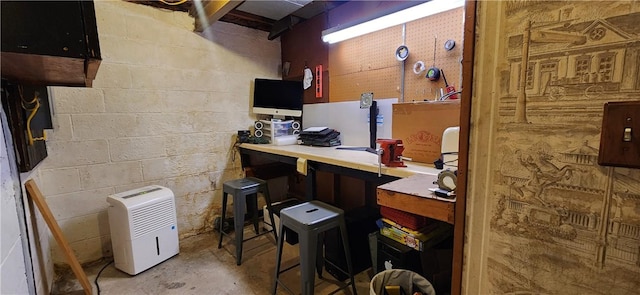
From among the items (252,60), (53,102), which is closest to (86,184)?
(53,102)

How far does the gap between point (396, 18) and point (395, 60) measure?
18.2 inches

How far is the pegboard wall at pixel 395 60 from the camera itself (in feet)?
6.05

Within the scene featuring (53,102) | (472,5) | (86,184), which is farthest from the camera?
(86,184)

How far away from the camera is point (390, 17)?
1.76m

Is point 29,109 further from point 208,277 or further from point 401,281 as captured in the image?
point 401,281

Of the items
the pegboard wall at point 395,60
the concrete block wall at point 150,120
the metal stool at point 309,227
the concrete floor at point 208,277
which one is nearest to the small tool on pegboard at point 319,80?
the pegboard wall at point 395,60

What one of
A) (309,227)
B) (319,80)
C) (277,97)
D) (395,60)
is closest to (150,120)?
(277,97)

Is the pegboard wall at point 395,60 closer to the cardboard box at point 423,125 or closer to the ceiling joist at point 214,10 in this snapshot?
the cardboard box at point 423,125

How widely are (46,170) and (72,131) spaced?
0.33 m

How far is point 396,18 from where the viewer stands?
1758mm

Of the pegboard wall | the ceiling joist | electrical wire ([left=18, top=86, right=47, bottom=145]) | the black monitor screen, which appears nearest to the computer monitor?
the black monitor screen

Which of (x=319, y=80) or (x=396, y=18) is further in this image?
(x=319, y=80)

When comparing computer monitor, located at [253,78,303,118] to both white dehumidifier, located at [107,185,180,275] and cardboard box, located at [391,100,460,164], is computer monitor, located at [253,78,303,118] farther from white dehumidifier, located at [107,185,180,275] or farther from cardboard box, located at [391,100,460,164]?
cardboard box, located at [391,100,460,164]

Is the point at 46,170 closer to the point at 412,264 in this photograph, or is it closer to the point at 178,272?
the point at 178,272
